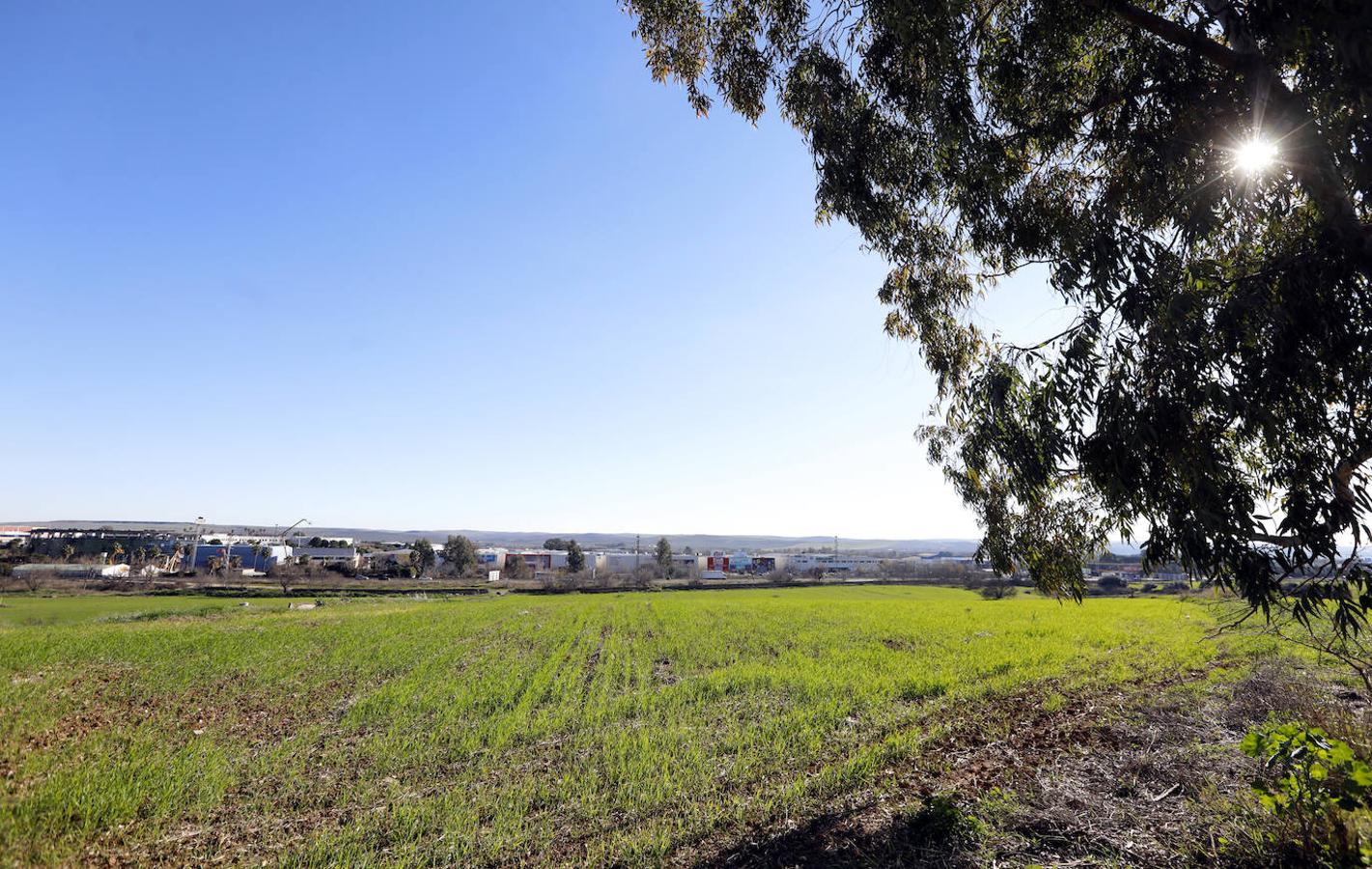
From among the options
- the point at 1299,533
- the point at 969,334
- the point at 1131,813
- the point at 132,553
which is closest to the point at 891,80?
the point at 969,334

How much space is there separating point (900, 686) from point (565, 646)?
1284 cm

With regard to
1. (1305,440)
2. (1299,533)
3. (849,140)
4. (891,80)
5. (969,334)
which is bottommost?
(1299,533)

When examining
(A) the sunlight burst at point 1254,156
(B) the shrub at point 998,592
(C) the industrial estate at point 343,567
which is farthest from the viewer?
(C) the industrial estate at point 343,567

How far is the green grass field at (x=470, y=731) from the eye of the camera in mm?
6746

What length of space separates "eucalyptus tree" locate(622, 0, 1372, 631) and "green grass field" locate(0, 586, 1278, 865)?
17.4 feet

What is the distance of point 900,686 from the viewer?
1355 cm

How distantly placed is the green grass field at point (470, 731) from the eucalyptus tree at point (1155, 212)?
17.4ft

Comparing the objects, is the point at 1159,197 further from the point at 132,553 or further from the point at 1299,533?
the point at 132,553

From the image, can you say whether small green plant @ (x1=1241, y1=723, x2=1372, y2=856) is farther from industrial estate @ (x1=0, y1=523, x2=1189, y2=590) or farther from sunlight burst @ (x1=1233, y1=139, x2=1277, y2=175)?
industrial estate @ (x1=0, y1=523, x2=1189, y2=590)

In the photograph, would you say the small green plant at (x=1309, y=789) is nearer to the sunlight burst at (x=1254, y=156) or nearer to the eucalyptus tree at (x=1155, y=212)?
the eucalyptus tree at (x=1155, y=212)

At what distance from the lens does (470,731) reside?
1062 cm

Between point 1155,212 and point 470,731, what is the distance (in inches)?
508

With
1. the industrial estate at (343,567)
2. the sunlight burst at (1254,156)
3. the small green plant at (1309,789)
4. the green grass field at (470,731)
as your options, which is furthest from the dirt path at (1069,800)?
the industrial estate at (343,567)

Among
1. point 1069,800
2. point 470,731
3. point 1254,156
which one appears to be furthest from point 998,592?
point 1254,156
